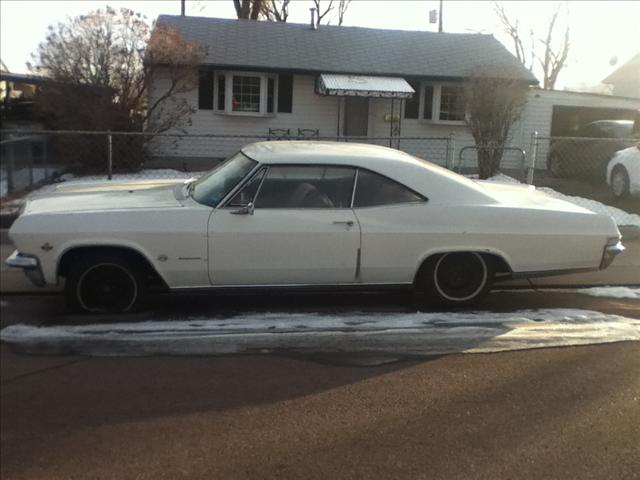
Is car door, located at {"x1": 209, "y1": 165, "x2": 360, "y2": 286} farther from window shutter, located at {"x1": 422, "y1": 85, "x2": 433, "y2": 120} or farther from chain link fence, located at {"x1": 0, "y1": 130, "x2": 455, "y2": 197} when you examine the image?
window shutter, located at {"x1": 422, "y1": 85, "x2": 433, "y2": 120}

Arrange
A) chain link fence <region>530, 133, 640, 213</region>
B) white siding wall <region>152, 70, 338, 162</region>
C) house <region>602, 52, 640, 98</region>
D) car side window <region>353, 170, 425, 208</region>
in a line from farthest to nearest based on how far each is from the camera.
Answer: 1. house <region>602, 52, 640, 98</region>
2. white siding wall <region>152, 70, 338, 162</region>
3. chain link fence <region>530, 133, 640, 213</region>
4. car side window <region>353, 170, 425, 208</region>

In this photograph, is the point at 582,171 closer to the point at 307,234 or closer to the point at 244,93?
the point at 244,93

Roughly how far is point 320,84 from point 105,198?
1402cm

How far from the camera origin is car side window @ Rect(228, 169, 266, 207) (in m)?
5.58

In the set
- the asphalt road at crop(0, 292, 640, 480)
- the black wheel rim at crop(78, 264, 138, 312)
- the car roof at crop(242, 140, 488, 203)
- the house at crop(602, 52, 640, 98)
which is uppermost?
the house at crop(602, 52, 640, 98)

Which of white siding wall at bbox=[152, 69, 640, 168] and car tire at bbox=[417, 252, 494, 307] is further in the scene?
white siding wall at bbox=[152, 69, 640, 168]

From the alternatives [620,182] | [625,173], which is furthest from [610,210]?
[620,182]

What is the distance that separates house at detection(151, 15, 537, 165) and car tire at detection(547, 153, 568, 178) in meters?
4.11

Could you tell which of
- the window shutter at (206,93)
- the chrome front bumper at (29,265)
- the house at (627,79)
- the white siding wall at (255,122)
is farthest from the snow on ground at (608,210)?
the house at (627,79)

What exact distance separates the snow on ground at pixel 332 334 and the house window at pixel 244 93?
47.1 ft

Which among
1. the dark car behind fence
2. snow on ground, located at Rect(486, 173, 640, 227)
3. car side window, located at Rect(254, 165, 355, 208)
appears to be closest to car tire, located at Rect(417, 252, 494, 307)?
car side window, located at Rect(254, 165, 355, 208)

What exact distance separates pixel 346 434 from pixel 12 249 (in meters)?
6.07

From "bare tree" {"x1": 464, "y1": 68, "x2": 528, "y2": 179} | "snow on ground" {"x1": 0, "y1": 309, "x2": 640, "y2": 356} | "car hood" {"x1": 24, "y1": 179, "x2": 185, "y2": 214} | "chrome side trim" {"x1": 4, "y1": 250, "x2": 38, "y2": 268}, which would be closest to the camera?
"snow on ground" {"x1": 0, "y1": 309, "x2": 640, "y2": 356}

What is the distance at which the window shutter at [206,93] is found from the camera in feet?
62.8
